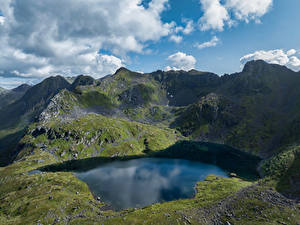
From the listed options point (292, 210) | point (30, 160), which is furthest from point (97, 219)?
point (30, 160)

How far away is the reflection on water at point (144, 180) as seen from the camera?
9769cm

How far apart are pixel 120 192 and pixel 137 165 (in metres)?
59.3

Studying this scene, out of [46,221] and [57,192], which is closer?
[46,221]

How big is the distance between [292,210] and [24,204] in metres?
126

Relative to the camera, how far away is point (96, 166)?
16088 cm

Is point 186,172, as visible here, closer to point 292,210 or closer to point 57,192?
point 292,210

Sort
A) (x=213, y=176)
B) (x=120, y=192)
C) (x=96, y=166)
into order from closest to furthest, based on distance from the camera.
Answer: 1. (x=120, y=192)
2. (x=213, y=176)
3. (x=96, y=166)

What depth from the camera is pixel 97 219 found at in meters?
70.6

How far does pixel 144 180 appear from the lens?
124375mm

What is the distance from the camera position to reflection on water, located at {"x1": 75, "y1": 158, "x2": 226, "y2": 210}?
97.7 metres

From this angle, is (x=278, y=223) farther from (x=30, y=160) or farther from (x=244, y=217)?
(x=30, y=160)

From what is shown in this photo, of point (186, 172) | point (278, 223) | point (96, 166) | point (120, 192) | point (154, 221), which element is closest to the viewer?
point (278, 223)

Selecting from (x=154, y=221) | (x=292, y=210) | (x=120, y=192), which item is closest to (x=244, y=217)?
(x=292, y=210)

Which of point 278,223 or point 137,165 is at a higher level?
point 278,223
